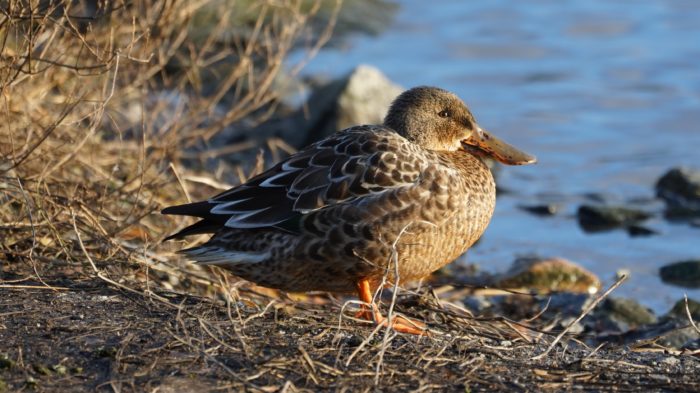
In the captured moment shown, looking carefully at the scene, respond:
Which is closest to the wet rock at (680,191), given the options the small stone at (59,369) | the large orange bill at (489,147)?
the large orange bill at (489,147)

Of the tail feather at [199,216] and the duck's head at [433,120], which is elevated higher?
the duck's head at [433,120]

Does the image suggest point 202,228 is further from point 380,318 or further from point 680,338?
point 680,338

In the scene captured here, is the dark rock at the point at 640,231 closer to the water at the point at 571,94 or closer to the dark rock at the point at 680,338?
the water at the point at 571,94

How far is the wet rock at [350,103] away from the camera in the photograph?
10.8 m

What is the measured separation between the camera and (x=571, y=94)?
13000 millimetres

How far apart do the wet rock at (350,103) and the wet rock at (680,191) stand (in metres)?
2.58

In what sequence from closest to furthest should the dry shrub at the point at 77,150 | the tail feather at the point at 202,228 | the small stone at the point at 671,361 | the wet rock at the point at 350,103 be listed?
1. the small stone at the point at 671,361
2. the tail feather at the point at 202,228
3. the dry shrub at the point at 77,150
4. the wet rock at the point at 350,103

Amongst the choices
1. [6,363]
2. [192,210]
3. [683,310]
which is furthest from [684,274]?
[6,363]

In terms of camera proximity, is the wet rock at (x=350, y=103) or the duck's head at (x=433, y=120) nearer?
the duck's head at (x=433, y=120)

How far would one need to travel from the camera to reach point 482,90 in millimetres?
13227

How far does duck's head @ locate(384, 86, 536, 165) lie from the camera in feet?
19.8

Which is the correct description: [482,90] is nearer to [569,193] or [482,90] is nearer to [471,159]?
[569,193]

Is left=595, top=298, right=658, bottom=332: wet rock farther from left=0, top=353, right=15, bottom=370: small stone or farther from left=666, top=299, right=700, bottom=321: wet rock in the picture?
left=0, top=353, right=15, bottom=370: small stone

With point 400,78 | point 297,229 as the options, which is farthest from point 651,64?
point 297,229
